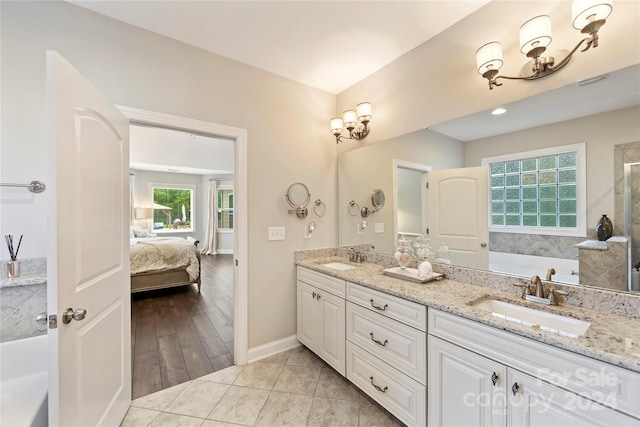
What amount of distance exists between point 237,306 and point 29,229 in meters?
1.45

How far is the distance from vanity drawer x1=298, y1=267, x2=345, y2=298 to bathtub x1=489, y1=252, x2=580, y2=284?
1.04 metres

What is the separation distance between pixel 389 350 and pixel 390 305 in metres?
0.29

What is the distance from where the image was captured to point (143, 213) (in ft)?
22.8

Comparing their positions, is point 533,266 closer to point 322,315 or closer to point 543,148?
point 543,148

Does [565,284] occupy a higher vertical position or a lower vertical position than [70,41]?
lower

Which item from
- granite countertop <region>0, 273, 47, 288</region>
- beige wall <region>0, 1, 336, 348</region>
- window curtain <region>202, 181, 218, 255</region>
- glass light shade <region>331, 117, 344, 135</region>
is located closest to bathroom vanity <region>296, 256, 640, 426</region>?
beige wall <region>0, 1, 336, 348</region>

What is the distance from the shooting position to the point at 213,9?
1.73m

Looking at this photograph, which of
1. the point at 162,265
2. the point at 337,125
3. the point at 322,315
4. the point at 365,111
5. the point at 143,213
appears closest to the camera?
the point at 322,315

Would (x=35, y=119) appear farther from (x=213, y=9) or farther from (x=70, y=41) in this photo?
(x=213, y=9)

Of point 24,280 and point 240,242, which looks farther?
point 240,242

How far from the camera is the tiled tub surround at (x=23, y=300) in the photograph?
1.47 m

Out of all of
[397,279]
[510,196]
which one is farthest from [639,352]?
[397,279]

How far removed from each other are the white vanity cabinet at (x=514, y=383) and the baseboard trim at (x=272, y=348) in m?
1.47

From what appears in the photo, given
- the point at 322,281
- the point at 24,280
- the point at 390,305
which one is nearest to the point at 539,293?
the point at 390,305
